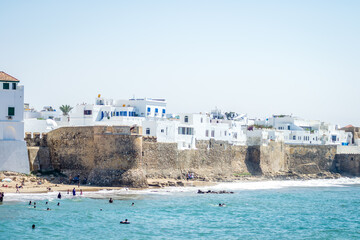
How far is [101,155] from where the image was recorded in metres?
52.8

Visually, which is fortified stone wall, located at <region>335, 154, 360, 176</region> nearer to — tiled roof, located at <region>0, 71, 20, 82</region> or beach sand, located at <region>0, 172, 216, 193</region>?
beach sand, located at <region>0, 172, 216, 193</region>

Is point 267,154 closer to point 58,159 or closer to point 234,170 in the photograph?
point 234,170

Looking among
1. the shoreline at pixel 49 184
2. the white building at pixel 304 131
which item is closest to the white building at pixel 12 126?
the shoreline at pixel 49 184

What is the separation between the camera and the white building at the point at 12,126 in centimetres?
5038

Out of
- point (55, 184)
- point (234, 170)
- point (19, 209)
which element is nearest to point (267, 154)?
point (234, 170)

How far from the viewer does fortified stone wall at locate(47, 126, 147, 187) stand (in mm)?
52188

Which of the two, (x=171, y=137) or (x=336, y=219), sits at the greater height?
(x=171, y=137)

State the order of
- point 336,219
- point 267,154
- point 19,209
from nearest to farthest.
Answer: point 19,209 → point 336,219 → point 267,154

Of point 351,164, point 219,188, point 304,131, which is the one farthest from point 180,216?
point 304,131

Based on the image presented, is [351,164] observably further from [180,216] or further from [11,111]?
[11,111]

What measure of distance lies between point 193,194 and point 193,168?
32.7ft

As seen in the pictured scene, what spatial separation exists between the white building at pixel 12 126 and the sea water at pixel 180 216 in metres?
5.15

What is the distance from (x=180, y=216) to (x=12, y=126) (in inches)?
694

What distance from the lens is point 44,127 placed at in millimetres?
58750
